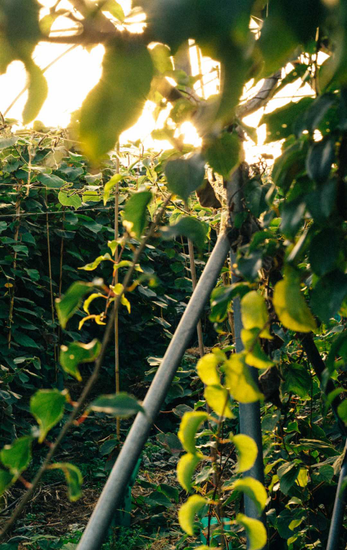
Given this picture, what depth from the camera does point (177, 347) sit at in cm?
77

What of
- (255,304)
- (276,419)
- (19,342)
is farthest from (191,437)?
(19,342)

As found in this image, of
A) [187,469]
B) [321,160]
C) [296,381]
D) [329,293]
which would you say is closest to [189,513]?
[187,469]

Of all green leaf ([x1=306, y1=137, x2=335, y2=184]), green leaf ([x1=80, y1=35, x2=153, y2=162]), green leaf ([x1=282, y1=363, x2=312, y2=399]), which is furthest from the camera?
green leaf ([x1=282, y1=363, x2=312, y2=399])

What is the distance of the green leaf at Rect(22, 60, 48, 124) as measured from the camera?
0.89ft

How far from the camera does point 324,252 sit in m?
0.42

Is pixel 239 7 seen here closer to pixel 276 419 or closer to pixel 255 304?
pixel 255 304

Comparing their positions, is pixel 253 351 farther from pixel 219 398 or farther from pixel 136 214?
pixel 136 214

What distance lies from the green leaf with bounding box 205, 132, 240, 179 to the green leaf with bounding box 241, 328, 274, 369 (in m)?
0.17

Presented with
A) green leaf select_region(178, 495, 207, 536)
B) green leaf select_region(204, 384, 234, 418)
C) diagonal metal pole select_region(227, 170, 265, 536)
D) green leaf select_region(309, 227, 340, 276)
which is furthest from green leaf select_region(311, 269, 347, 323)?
diagonal metal pole select_region(227, 170, 265, 536)

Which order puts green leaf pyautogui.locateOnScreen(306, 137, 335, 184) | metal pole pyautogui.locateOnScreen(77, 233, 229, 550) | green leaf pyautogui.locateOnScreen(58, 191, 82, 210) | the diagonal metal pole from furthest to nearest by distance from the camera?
green leaf pyautogui.locateOnScreen(58, 191, 82, 210) → the diagonal metal pole → metal pole pyautogui.locateOnScreen(77, 233, 229, 550) → green leaf pyautogui.locateOnScreen(306, 137, 335, 184)

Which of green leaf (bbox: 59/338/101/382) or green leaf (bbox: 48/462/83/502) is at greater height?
green leaf (bbox: 59/338/101/382)

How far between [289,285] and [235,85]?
23 cm

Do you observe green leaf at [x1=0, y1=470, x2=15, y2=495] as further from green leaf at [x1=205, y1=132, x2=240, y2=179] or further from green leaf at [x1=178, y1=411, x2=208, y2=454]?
green leaf at [x1=205, y1=132, x2=240, y2=179]

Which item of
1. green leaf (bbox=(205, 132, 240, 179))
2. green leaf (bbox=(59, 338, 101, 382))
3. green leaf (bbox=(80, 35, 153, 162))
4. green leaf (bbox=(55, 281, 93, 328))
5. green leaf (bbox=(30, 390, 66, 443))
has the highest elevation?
green leaf (bbox=(205, 132, 240, 179))
